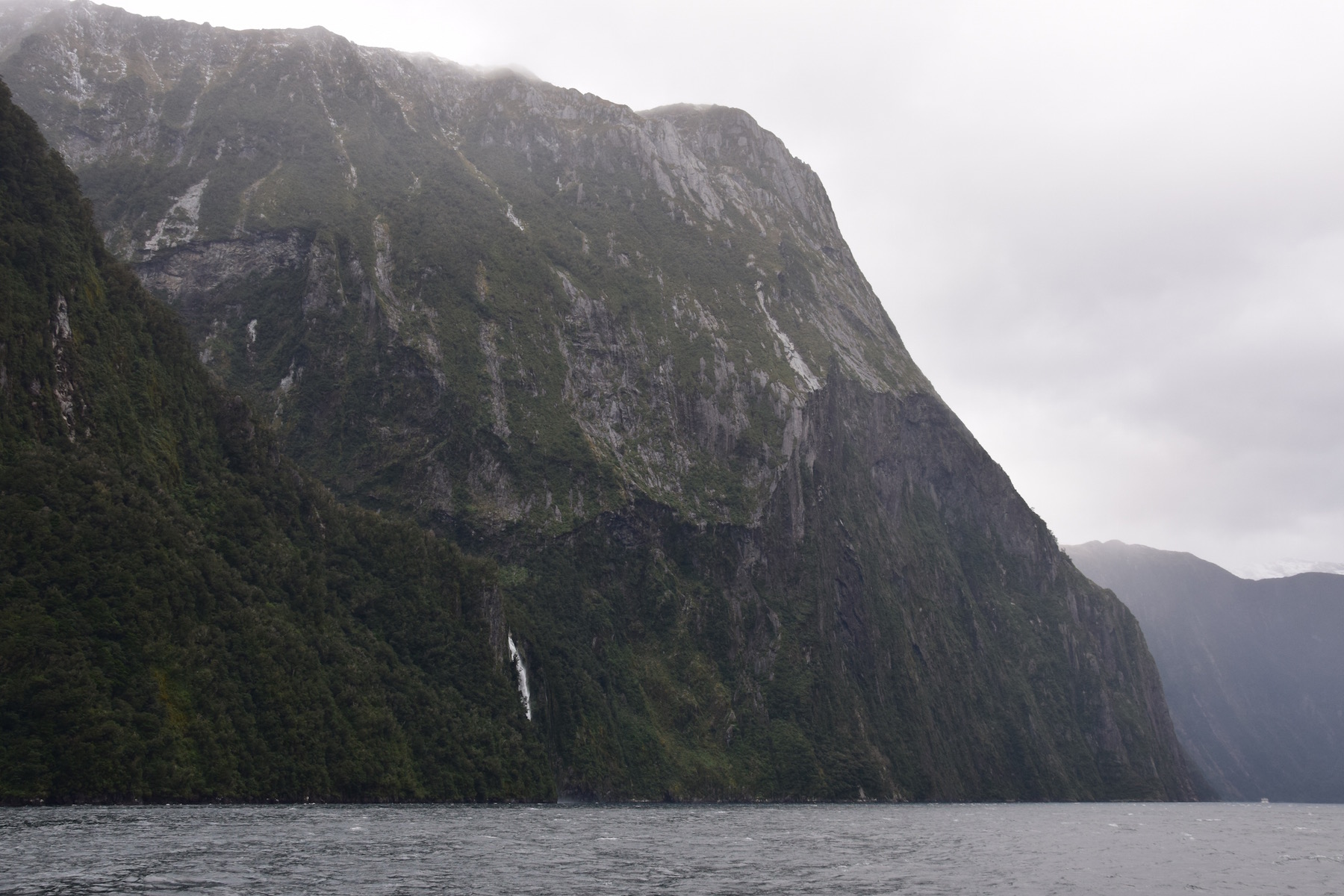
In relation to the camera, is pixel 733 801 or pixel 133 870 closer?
pixel 133 870

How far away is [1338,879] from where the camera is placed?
78750mm

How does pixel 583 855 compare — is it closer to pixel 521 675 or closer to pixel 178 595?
pixel 178 595

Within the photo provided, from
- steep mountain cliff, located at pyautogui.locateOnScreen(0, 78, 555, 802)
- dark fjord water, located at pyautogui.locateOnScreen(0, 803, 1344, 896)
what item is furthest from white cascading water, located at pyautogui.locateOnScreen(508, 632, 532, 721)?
dark fjord water, located at pyautogui.locateOnScreen(0, 803, 1344, 896)

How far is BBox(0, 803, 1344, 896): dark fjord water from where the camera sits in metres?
55.4

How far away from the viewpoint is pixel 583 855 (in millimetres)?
75000

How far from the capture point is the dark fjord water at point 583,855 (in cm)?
5538

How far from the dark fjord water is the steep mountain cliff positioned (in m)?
8.32

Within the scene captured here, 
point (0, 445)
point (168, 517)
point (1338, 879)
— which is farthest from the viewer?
point (168, 517)

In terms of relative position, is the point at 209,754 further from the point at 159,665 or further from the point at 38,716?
the point at 38,716

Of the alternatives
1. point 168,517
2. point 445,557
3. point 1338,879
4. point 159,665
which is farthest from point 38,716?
point 1338,879

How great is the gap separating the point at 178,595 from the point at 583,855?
61768mm

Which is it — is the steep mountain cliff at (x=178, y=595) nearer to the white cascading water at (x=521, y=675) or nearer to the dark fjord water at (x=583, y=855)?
the white cascading water at (x=521, y=675)

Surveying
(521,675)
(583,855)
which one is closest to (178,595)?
(583,855)

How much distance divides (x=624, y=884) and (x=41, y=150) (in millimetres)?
121481
